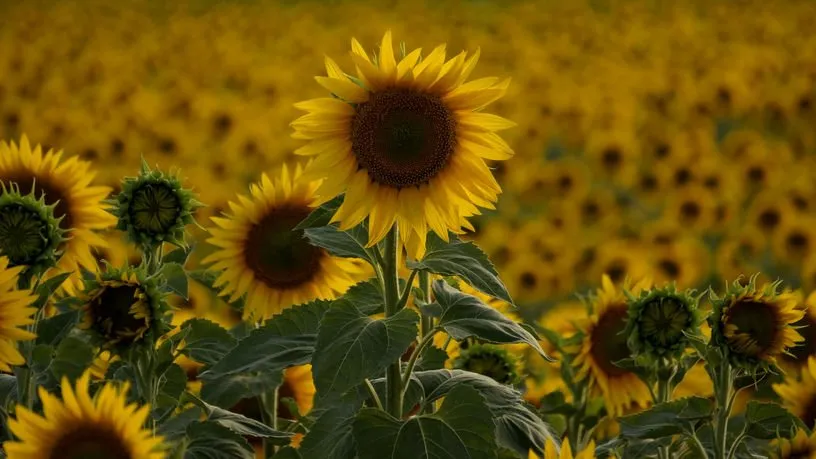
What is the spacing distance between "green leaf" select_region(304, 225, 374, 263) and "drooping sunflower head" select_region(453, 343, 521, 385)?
0.46m

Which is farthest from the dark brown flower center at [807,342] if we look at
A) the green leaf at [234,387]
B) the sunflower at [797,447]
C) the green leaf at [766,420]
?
the green leaf at [234,387]

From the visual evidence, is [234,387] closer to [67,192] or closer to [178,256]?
[178,256]

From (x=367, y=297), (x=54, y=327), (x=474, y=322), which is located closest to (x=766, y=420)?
(x=474, y=322)

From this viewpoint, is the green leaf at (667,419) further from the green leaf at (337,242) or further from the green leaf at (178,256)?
the green leaf at (178,256)

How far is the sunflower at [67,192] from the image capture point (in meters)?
2.08

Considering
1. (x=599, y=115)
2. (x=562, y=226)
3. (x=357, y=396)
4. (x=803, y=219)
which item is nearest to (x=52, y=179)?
(x=357, y=396)

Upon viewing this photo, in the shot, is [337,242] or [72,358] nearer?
[72,358]

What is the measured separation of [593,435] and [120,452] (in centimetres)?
129

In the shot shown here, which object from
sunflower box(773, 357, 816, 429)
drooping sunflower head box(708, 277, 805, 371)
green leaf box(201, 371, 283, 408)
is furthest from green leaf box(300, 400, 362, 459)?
sunflower box(773, 357, 816, 429)

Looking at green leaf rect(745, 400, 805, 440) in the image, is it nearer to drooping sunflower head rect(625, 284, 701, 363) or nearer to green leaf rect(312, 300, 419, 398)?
drooping sunflower head rect(625, 284, 701, 363)

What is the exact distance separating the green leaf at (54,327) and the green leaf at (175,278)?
0.51ft

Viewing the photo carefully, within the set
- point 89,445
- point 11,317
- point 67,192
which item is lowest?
point 89,445

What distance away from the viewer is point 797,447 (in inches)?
69.0

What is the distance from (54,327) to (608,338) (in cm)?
103
